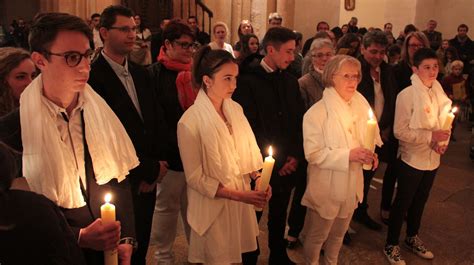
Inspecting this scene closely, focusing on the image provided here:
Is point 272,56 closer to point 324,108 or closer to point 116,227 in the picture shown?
point 324,108

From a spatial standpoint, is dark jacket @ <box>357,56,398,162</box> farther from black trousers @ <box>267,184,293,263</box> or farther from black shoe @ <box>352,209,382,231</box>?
black trousers @ <box>267,184,293,263</box>

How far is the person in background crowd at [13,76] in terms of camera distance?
7.47 feet

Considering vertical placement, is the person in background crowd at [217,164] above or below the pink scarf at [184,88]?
below

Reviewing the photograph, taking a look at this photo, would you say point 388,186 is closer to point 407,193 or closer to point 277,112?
point 407,193

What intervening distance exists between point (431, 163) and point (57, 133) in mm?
2731

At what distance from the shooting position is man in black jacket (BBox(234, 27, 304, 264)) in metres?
2.88

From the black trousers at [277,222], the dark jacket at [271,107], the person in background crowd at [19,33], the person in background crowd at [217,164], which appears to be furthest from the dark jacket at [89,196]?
the person in background crowd at [19,33]

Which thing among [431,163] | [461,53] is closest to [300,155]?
[431,163]

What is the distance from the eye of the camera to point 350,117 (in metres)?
2.71

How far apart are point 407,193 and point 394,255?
1.65 ft

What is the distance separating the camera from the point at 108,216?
1398 millimetres

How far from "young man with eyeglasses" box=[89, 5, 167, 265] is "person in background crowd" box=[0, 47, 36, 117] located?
38 cm

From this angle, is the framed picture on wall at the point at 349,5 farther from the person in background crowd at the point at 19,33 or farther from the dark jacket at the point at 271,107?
the dark jacket at the point at 271,107

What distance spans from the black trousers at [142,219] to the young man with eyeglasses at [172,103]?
29 centimetres
